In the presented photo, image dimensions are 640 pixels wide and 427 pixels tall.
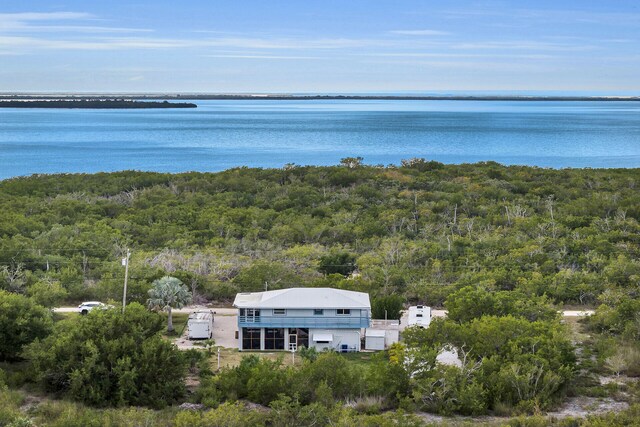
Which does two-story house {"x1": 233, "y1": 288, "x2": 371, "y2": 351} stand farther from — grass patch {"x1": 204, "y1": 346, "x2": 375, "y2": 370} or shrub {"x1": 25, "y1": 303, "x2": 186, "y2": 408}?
shrub {"x1": 25, "y1": 303, "x2": 186, "y2": 408}

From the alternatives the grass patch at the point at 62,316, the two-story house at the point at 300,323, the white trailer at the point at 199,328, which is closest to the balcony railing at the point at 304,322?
the two-story house at the point at 300,323

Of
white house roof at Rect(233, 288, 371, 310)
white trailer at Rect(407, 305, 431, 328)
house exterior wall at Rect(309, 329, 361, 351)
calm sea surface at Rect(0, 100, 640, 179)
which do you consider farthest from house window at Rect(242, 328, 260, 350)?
calm sea surface at Rect(0, 100, 640, 179)

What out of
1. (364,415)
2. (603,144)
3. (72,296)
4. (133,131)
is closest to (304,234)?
(72,296)

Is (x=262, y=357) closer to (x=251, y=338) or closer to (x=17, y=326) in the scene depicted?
(x=251, y=338)

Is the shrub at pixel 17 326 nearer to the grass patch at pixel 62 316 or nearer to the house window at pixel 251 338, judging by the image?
the grass patch at pixel 62 316

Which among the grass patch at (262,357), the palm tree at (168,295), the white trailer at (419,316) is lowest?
the grass patch at (262,357)

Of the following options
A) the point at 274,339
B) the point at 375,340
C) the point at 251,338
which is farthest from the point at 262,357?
the point at 375,340
